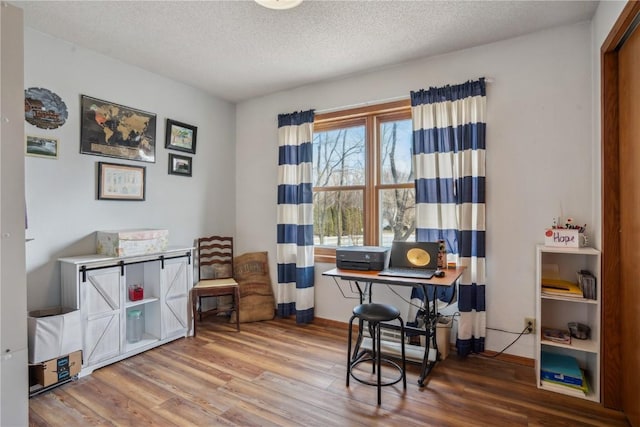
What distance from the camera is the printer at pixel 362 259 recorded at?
2.63 m

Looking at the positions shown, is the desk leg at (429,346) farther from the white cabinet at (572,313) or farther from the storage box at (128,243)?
the storage box at (128,243)

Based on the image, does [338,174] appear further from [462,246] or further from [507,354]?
[507,354]

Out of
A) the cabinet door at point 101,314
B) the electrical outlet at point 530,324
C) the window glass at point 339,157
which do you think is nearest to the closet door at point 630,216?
the electrical outlet at point 530,324

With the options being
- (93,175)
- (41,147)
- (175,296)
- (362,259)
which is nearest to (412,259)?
(362,259)

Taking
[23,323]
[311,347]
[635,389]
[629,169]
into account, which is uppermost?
[629,169]

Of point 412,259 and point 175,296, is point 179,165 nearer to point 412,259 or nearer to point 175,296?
point 175,296

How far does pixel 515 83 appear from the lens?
8.57 feet

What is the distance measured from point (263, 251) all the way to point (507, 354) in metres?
2.65

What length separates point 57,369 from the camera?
2.26m

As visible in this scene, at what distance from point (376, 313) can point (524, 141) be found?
1.81m

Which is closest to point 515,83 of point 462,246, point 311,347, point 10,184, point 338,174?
point 462,246

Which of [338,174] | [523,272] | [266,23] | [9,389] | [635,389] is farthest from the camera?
[338,174]

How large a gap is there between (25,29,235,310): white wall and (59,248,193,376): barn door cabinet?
0.70 ft

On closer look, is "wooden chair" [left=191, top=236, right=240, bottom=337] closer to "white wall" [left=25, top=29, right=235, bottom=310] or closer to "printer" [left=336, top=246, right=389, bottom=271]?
"white wall" [left=25, top=29, right=235, bottom=310]
